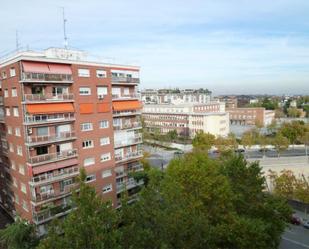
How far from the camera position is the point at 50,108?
22.0 m

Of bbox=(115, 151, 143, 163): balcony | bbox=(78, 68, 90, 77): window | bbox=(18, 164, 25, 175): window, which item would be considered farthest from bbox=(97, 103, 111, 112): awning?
bbox=(18, 164, 25, 175): window

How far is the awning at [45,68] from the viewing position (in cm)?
2062

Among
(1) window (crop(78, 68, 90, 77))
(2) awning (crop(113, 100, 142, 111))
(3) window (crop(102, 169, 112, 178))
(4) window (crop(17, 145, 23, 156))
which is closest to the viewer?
(4) window (crop(17, 145, 23, 156))

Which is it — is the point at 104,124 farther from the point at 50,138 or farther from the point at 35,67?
the point at 35,67

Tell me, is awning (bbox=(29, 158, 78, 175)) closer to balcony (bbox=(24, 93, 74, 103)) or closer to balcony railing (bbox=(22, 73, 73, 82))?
balcony (bbox=(24, 93, 74, 103))

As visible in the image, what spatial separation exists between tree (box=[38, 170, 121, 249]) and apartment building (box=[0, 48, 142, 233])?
42.6 ft

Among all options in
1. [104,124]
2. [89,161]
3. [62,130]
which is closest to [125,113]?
[104,124]

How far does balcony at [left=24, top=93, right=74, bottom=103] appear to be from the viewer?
2103cm

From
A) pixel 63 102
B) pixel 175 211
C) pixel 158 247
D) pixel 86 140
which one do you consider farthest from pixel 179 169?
pixel 63 102

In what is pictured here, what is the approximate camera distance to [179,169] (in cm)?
1912

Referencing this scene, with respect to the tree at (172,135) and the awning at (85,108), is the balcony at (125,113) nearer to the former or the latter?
the awning at (85,108)

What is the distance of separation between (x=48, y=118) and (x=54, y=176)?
4821 millimetres

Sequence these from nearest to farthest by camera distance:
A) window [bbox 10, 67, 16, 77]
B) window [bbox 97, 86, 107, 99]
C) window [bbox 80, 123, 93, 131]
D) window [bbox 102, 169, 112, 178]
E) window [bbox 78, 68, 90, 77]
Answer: window [bbox 10, 67, 16, 77]
window [bbox 78, 68, 90, 77]
window [bbox 80, 123, 93, 131]
window [bbox 97, 86, 107, 99]
window [bbox 102, 169, 112, 178]

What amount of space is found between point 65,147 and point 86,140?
193 cm
